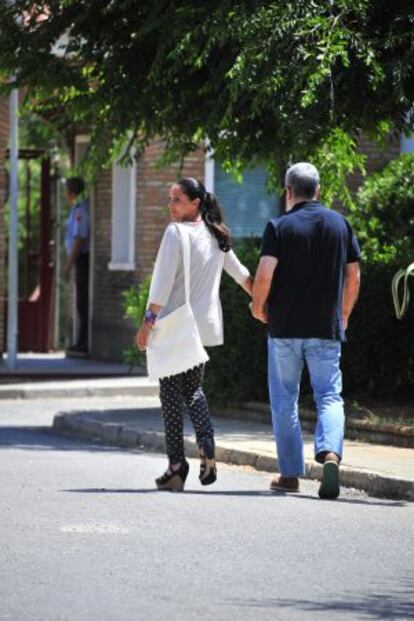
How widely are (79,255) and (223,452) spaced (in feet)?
38.2

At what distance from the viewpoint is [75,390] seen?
789 inches

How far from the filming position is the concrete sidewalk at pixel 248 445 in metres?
12.1

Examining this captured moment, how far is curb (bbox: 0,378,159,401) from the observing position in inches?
781

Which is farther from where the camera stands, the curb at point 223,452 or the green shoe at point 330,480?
the curb at point 223,452

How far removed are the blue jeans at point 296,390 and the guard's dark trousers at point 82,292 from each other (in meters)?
13.7

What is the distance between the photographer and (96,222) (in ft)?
83.3

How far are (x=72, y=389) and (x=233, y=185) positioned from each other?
478cm

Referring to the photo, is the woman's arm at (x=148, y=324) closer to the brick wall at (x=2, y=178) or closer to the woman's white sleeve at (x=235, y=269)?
the woman's white sleeve at (x=235, y=269)

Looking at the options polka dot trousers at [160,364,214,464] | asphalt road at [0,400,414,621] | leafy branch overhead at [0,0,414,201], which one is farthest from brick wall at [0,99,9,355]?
polka dot trousers at [160,364,214,464]

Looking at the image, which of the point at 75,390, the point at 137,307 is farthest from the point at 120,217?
the point at 137,307

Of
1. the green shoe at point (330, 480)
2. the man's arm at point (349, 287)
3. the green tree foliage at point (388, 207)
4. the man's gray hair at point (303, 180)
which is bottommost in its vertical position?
the green shoe at point (330, 480)

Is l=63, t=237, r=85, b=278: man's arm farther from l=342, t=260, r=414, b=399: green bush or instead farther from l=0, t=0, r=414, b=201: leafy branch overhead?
l=342, t=260, r=414, b=399: green bush

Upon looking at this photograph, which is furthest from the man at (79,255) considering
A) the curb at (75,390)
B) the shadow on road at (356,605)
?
the shadow on road at (356,605)

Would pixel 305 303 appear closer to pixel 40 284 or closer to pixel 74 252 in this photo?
pixel 74 252
